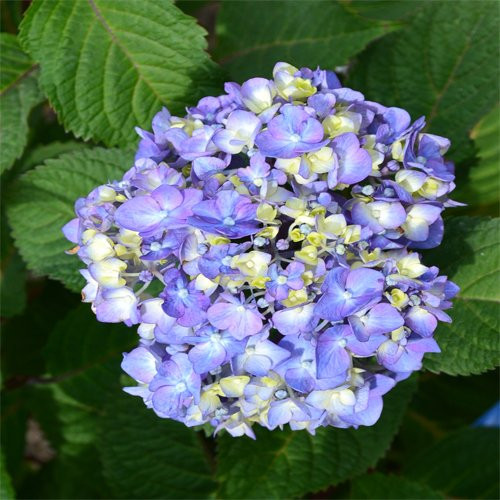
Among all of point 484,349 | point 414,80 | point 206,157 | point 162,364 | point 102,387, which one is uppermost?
point 206,157

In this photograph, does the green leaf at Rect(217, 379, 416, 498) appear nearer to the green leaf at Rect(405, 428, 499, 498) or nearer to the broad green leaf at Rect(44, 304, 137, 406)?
the green leaf at Rect(405, 428, 499, 498)

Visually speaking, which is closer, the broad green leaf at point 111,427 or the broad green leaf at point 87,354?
the broad green leaf at point 111,427

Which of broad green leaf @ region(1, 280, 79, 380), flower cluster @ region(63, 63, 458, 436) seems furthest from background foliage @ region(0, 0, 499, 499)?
flower cluster @ region(63, 63, 458, 436)

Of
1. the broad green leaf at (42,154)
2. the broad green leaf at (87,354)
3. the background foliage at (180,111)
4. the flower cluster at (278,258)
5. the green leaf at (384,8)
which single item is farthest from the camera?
the broad green leaf at (87,354)

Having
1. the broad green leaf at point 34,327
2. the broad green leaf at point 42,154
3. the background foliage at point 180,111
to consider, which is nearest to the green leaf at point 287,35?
the background foliage at point 180,111

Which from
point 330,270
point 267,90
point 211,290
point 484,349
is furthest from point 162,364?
point 484,349

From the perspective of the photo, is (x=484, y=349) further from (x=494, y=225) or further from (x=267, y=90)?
(x=267, y=90)

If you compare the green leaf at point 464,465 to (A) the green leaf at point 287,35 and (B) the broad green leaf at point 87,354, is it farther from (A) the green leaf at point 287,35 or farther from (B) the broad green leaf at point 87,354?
(A) the green leaf at point 287,35
